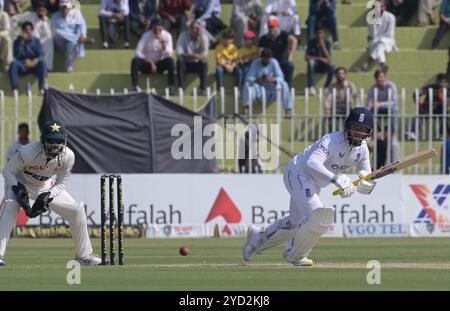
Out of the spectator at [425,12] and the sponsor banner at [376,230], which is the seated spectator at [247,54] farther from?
the sponsor banner at [376,230]

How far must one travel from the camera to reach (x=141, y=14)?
2628 cm

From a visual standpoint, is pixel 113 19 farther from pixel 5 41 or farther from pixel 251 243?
pixel 251 243

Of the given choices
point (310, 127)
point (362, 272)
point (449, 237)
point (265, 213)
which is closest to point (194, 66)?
point (310, 127)

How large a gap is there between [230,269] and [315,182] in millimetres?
1345

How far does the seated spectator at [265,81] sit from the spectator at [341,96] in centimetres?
73

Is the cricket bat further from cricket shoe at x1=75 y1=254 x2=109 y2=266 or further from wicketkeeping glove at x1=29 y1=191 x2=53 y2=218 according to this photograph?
wicketkeeping glove at x1=29 y1=191 x2=53 y2=218

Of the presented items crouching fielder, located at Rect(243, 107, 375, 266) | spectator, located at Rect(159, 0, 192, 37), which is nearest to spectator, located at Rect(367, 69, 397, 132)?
spectator, located at Rect(159, 0, 192, 37)

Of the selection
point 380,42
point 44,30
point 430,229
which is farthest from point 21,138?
point 380,42

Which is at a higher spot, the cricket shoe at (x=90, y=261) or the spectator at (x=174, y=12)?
the spectator at (x=174, y=12)

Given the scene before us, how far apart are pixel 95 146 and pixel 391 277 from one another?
10368 millimetres

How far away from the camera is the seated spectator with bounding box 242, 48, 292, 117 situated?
23.5 meters

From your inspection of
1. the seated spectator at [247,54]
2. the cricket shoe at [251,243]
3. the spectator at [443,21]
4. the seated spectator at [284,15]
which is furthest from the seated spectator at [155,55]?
the cricket shoe at [251,243]

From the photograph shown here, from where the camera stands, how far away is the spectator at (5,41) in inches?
Result: 1008
